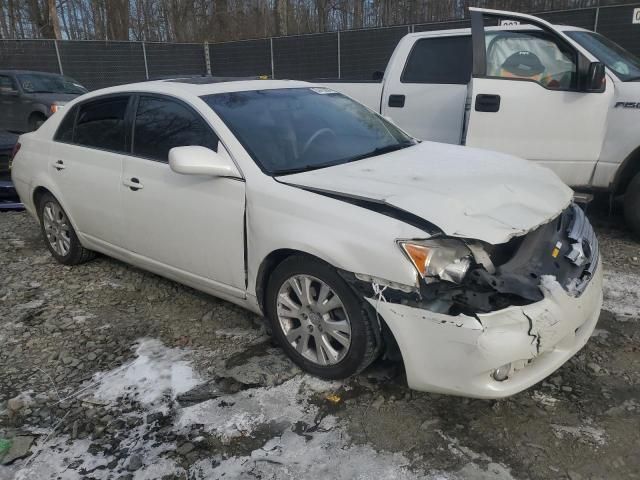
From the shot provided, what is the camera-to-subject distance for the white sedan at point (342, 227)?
2.48 metres

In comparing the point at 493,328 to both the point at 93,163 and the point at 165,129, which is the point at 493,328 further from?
the point at 93,163

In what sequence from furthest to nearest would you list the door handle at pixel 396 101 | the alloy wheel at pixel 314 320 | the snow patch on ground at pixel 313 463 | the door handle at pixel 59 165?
the door handle at pixel 396 101 → the door handle at pixel 59 165 → the alloy wheel at pixel 314 320 → the snow patch on ground at pixel 313 463

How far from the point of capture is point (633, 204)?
476 centimetres

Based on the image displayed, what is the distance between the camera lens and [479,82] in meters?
5.04

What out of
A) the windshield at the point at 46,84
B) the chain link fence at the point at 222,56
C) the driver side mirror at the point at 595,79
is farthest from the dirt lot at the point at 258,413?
the chain link fence at the point at 222,56

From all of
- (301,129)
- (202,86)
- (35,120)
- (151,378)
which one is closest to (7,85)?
(35,120)

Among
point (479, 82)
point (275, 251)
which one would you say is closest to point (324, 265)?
point (275, 251)

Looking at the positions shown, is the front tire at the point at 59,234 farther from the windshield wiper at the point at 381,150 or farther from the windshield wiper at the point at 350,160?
the windshield wiper at the point at 381,150

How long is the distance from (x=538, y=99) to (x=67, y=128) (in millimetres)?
4140

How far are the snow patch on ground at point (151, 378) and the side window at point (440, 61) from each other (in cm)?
392

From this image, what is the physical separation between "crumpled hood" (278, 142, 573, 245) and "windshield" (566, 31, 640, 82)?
83.8 inches

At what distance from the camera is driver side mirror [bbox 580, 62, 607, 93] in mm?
4594

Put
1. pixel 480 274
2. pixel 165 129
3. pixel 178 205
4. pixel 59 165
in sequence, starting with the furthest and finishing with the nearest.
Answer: pixel 59 165 → pixel 165 129 → pixel 178 205 → pixel 480 274

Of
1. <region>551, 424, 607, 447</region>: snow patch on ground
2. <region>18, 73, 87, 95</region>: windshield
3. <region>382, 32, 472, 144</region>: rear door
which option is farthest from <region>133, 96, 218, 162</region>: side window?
<region>18, 73, 87, 95</region>: windshield
